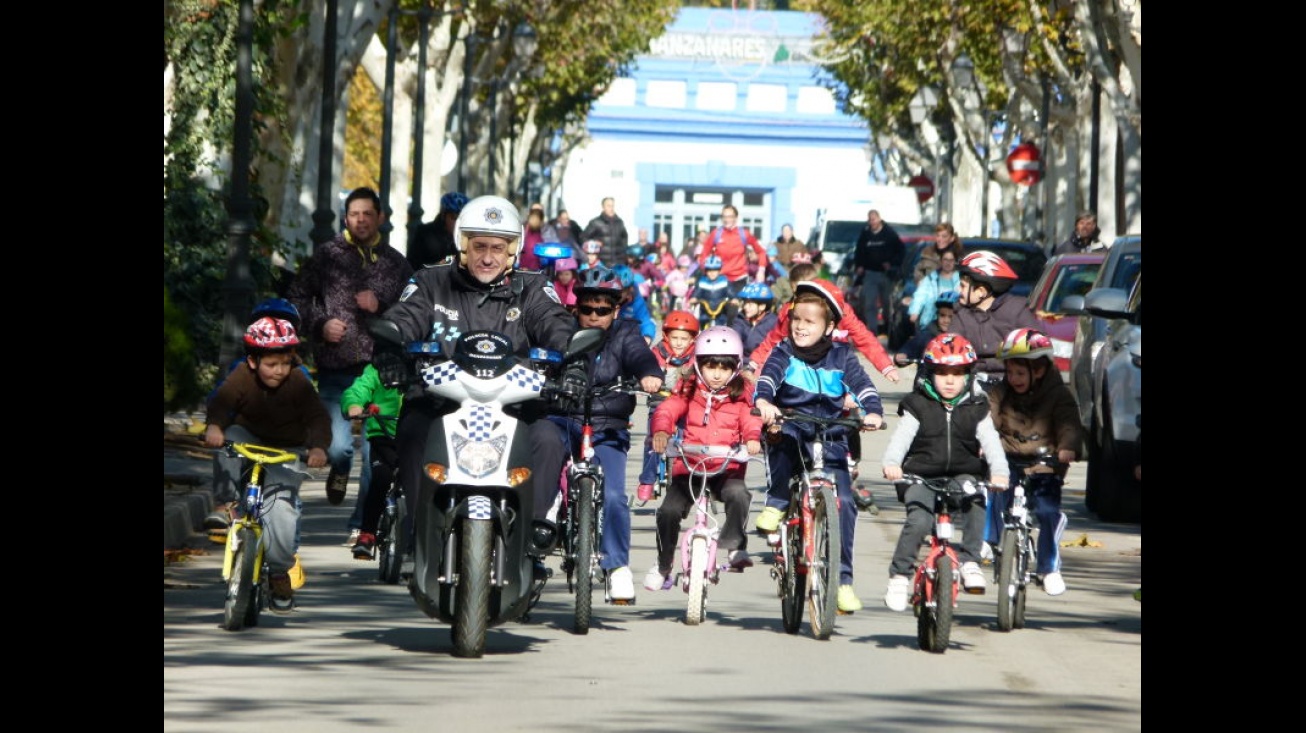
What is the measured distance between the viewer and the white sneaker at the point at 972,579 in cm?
1078

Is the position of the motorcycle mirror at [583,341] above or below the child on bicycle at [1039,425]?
above

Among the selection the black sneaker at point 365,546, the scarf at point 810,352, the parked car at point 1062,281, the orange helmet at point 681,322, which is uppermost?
the parked car at point 1062,281

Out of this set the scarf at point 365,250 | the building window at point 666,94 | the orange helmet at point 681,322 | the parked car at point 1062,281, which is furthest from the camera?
the building window at point 666,94

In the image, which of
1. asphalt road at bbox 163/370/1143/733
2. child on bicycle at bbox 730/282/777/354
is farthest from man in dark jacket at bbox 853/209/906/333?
asphalt road at bbox 163/370/1143/733

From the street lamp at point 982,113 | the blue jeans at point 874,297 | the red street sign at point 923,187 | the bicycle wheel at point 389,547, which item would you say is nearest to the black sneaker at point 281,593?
the bicycle wheel at point 389,547

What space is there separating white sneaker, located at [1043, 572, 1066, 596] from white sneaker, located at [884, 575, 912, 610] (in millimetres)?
1097

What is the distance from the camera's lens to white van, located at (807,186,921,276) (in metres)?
54.9

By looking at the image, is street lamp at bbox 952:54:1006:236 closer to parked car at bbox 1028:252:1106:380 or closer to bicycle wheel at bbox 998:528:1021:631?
parked car at bbox 1028:252:1106:380

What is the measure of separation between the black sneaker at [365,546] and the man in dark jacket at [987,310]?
164 inches

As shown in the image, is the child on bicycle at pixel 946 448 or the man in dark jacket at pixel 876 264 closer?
the child on bicycle at pixel 946 448

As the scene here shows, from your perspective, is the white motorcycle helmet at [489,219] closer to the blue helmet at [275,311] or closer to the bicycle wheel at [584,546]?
the blue helmet at [275,311]
